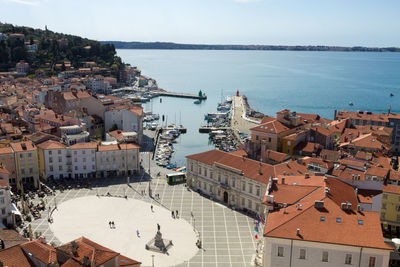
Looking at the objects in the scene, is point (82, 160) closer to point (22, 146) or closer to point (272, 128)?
point (22, 146)

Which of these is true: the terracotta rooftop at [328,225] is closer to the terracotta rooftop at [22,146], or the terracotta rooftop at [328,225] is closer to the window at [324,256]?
the window at [324,256]

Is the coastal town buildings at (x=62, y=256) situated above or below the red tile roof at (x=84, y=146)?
above

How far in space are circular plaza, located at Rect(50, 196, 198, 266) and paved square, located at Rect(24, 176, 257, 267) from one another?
1057 millimetres

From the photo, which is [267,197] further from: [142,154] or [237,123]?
[237,123]

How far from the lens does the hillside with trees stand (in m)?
153

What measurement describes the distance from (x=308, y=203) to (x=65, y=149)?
40.5 m

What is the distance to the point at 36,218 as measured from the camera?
43312mm

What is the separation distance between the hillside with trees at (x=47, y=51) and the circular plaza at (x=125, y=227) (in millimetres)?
119264

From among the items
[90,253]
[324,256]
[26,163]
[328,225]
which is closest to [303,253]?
[324,256]

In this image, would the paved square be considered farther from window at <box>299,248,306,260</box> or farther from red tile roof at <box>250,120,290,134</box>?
red tile roof at <box>250,120,290,134</box>

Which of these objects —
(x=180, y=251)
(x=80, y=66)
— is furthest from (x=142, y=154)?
(x=80, y=66)

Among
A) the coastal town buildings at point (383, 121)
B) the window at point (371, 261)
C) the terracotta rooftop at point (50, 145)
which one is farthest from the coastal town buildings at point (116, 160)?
the coastal town buildings at point (383, 121)

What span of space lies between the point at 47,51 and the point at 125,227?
147135 millimetres

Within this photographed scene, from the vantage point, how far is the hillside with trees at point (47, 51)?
503 feet
